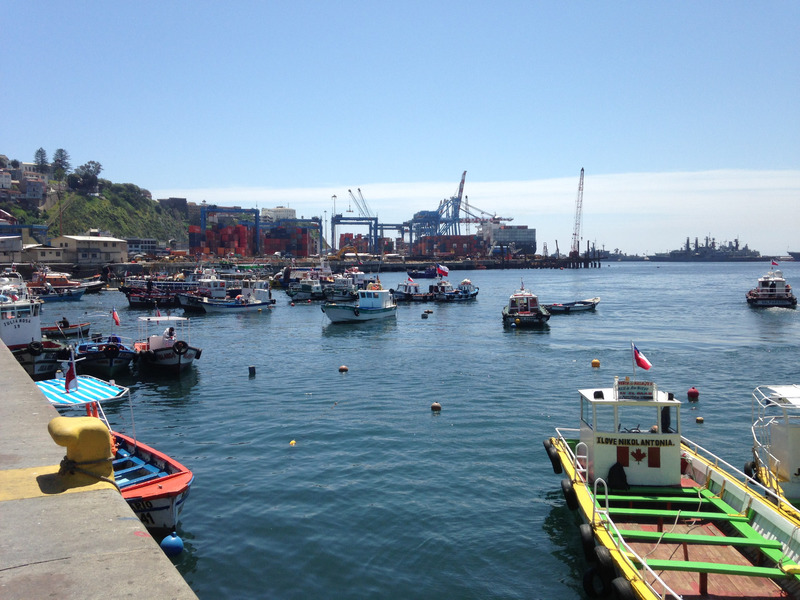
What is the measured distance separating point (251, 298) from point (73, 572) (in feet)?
225

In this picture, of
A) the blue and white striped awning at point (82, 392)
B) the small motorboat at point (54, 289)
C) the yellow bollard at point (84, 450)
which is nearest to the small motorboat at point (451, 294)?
the small motorboat at point (54, 289)

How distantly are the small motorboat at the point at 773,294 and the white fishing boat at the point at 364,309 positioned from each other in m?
45.5

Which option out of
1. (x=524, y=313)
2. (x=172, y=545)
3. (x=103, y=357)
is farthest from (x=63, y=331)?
(x=172, y=545)

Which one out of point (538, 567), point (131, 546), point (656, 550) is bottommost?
point (538, 567)

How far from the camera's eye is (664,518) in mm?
12836

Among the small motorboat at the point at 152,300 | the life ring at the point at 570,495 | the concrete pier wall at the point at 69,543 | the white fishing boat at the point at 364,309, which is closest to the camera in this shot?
the concrete pier wall at the point at 69,543

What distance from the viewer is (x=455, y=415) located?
2598 cm

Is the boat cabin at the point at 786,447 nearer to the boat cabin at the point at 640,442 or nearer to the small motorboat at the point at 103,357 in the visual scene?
the boat cabin at the point at 640,442

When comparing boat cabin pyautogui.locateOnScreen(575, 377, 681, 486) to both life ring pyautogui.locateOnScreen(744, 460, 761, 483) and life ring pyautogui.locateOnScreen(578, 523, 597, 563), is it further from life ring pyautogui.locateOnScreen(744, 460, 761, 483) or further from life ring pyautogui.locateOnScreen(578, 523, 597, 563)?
life ring pyautogui.locateOnScreen(744, 460, 761, 483)

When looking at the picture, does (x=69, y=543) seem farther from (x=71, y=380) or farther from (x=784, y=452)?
(x=71, y=380)

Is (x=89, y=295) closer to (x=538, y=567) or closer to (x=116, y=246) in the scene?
(x=116, y=246)

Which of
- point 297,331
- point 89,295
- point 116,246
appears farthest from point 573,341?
point 116,246

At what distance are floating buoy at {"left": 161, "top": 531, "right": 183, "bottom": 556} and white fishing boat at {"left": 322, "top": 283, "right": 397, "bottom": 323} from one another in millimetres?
45848

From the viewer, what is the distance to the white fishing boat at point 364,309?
60000 millimetres
